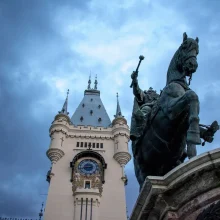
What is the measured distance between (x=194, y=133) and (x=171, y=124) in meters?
0.58

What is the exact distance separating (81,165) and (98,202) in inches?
205

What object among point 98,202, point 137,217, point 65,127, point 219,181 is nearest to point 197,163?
point 219,181

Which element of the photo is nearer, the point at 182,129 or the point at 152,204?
the point at 152,204

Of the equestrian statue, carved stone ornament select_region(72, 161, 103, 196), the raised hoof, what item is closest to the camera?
the raised hoof

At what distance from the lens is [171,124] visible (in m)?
4.43

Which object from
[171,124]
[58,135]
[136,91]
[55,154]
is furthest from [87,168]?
[171,124]

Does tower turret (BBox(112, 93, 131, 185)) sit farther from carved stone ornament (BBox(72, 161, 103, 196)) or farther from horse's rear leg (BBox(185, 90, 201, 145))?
horse's rear leg (BBox(185, 90, 201, 145))

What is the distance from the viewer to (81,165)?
133 feet

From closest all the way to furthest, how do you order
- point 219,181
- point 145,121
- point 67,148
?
point 219,181 < point 145,121 < point 67,148

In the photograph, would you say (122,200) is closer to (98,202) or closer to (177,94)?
(98,202)

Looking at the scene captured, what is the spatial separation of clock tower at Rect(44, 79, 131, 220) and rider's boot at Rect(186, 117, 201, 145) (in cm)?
3374

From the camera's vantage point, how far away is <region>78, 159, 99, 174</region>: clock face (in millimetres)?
39844

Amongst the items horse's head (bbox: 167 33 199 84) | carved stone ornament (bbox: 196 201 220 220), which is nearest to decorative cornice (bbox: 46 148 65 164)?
horse's head (bbox: 167 33 199 84)

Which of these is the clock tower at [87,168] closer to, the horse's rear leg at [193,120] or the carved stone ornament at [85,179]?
the carved stone ornament at [85,179]
